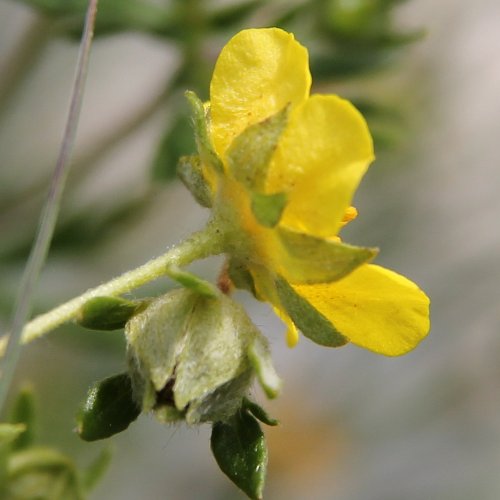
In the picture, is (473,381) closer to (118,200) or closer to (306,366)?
Result: (306,366)

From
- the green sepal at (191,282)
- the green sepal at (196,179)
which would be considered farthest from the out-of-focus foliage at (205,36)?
the green sepal at (191,282)

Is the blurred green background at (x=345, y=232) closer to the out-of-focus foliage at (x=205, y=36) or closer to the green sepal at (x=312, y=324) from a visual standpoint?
the out-of-focus foliage at (x=205, y=36)

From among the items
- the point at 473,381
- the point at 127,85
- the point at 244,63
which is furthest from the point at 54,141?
the point at 244,63

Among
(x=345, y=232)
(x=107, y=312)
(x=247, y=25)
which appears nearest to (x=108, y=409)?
(x=107, y=312)

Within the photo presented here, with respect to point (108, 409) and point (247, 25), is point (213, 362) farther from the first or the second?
point (247, 25)

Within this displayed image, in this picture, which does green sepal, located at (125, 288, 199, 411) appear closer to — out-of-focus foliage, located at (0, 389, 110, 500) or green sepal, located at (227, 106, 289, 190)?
green sepal, located at (227, 106, 289, 190)

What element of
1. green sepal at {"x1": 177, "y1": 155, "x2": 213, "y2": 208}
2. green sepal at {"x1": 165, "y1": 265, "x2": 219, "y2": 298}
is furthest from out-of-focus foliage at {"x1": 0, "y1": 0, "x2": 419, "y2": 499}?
green sepal at {"x1": 165, "y1": 265, "x2": 219, "y2": 298}
